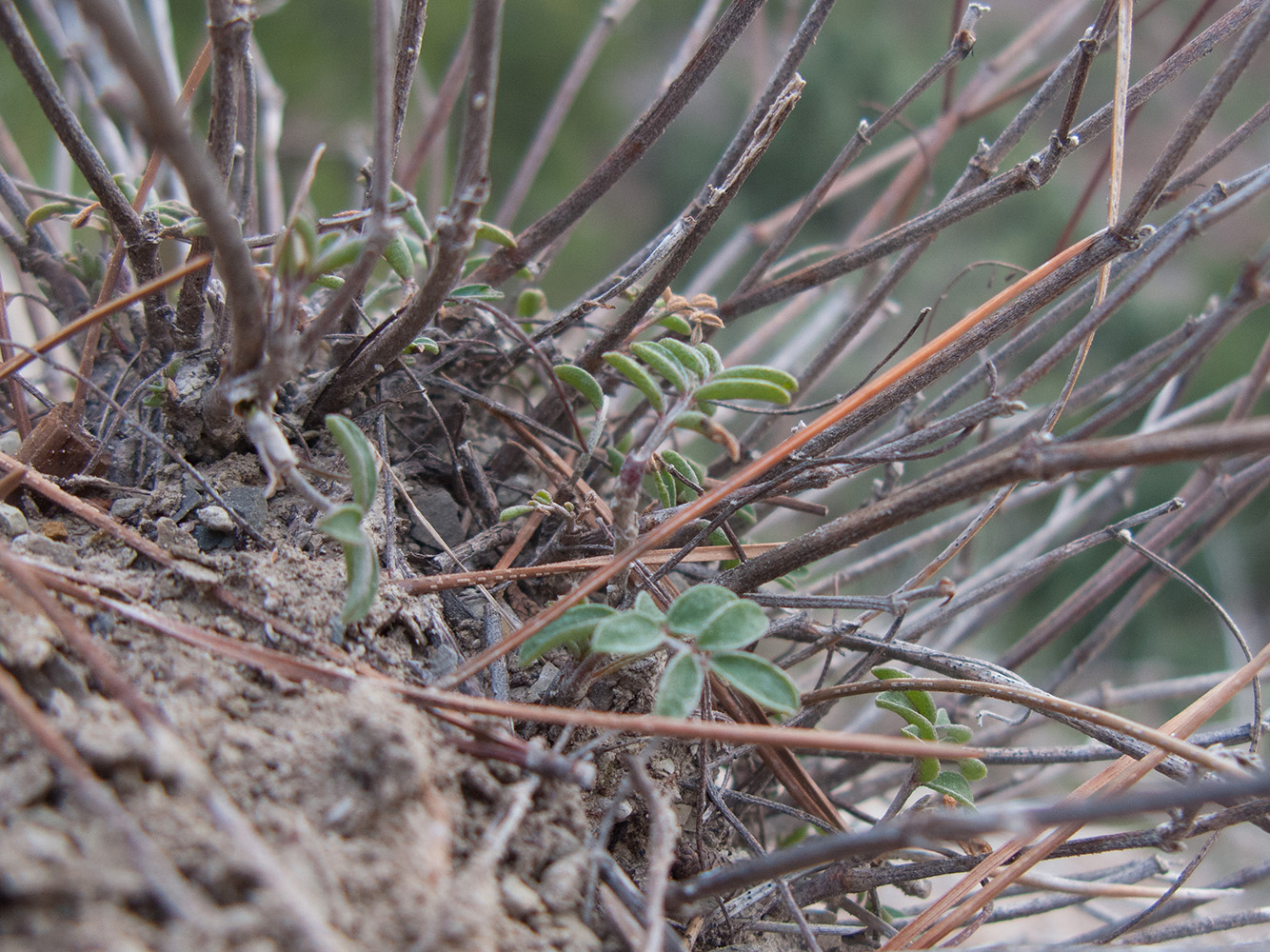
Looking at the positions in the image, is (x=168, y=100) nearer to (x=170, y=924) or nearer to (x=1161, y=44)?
(x=170, y=924)

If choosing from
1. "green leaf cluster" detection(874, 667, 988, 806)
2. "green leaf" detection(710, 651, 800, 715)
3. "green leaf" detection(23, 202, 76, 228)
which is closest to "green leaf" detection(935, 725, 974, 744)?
"green leaf cluster" detection(874, 667, 988, 806)

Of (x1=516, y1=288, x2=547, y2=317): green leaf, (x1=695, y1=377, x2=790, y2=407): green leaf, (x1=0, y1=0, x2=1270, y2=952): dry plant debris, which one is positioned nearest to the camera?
(x1=0, y1=0, x2=1270, y2=952): dry plant debris

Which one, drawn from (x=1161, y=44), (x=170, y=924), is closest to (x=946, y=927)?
(x=170, y=924)

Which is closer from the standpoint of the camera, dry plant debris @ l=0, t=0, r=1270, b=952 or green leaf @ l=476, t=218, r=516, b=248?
dry plant debris @ l=0, t=0, r=1270, b=952

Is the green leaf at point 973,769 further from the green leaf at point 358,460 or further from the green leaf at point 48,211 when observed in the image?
the green leaf at point 48,211

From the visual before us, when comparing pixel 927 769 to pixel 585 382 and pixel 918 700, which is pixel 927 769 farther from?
pixel 585 382

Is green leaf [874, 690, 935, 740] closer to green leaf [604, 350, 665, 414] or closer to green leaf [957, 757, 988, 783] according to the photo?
green leaf [957, 757, 988, 783]

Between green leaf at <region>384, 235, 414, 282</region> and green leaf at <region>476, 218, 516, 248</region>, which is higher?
green leaf at <region>476, 218, 516, 248</region>

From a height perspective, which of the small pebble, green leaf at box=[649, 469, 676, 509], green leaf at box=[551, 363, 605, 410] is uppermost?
green leaf at box=[551, 363, 605, 410]

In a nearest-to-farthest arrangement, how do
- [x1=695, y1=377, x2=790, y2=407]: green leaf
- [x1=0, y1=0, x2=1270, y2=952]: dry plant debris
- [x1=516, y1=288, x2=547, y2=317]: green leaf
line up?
[x1=0, y1=0, x2=1270, y2=952]: dry plant debris < [x1=695, y1=377, x2=790, y2=407]: green leaf < [x1=516, y1=288, x2=547, y2=317]: green leaf
